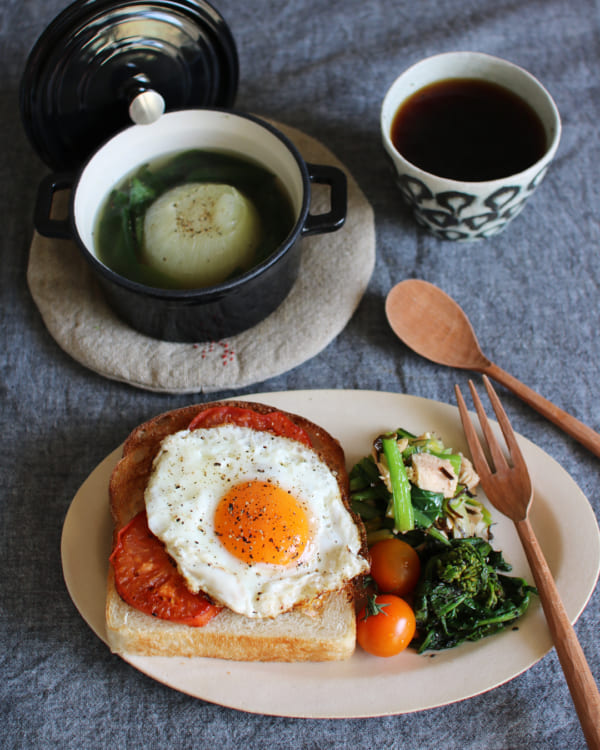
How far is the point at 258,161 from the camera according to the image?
7.79ft

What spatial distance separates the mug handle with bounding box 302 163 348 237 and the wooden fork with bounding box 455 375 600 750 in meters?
0.68

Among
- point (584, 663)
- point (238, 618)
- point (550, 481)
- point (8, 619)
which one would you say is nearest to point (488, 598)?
point (584, 663)

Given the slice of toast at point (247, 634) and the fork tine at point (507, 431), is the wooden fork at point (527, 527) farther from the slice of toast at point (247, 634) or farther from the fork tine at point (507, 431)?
the slice of toast at point (247, 634)

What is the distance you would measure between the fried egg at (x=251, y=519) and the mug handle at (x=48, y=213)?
0.78m

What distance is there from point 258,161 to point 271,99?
63 cm

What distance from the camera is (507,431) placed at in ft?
6.81

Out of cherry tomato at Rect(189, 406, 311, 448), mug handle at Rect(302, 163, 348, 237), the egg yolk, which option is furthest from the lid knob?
the egg yolk

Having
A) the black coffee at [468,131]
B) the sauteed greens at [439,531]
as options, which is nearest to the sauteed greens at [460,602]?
the sauteed greens at [439,531]

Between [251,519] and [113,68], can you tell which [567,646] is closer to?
[251,519]

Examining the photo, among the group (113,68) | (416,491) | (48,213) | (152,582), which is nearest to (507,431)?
(416,491)

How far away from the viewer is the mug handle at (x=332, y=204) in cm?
214

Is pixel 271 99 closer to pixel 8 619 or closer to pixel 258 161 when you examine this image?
pixel 258 161

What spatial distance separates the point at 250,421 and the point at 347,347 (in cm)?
53

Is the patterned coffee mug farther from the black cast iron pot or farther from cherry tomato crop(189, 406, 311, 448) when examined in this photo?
cherry tomato crop(189, 406, 311, 448)
